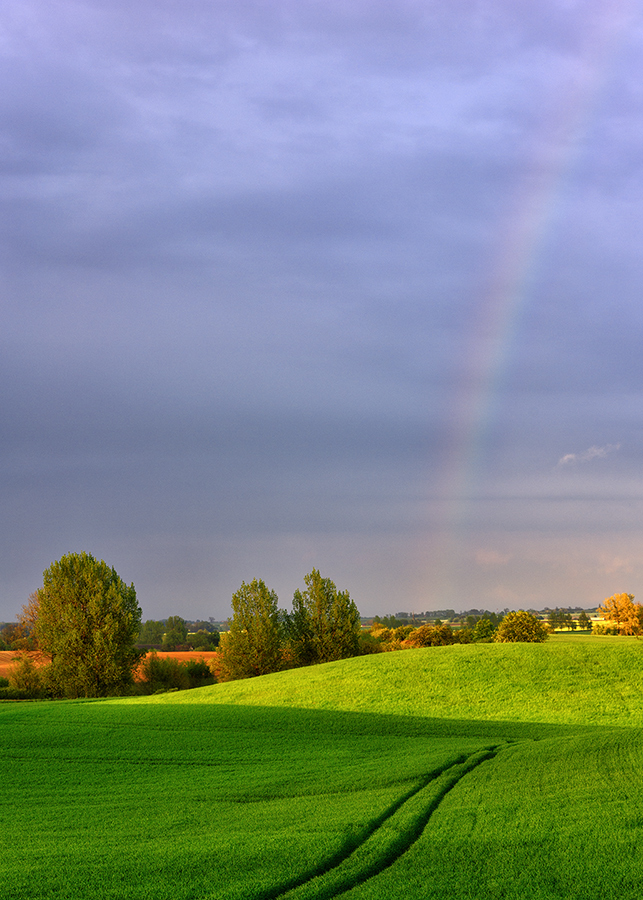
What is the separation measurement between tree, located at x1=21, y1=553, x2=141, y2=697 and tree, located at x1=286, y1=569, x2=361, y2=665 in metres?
17.1

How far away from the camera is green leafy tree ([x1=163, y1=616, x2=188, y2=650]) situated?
15462cm

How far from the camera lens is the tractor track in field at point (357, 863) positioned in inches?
411

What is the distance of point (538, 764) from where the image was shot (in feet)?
69.9

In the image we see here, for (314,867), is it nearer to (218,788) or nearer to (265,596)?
(218,788)

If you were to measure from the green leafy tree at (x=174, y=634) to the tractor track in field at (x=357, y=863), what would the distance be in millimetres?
130062

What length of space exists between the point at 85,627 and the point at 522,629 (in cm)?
4376

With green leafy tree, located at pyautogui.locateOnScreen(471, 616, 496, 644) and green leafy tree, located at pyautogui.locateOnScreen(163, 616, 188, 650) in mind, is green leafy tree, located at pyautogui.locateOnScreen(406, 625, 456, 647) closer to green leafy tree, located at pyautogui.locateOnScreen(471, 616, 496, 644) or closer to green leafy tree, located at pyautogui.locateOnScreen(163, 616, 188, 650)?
green leafy tree, located at pyautogui.locateOnScreen(471, 616, 496, 644)

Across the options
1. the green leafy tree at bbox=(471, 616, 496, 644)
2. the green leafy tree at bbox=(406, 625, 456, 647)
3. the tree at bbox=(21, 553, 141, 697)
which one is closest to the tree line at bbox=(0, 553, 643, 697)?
the tree at bbox=(21, 553, 141, 697)

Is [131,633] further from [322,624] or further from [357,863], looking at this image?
[357,863]

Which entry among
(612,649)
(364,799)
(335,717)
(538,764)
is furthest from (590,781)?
(612,649)

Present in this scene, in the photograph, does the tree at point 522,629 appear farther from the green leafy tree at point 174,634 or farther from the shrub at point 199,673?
the green leafy tree at point 174,634

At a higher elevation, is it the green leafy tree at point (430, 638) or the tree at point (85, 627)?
the tree at point (85, 627)

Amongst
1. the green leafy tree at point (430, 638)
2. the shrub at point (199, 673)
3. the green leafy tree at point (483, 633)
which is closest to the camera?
the shrub at point (199, 673)

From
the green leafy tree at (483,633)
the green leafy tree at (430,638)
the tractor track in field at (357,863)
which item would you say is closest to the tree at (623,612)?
the green leafy tree at (483,633)
